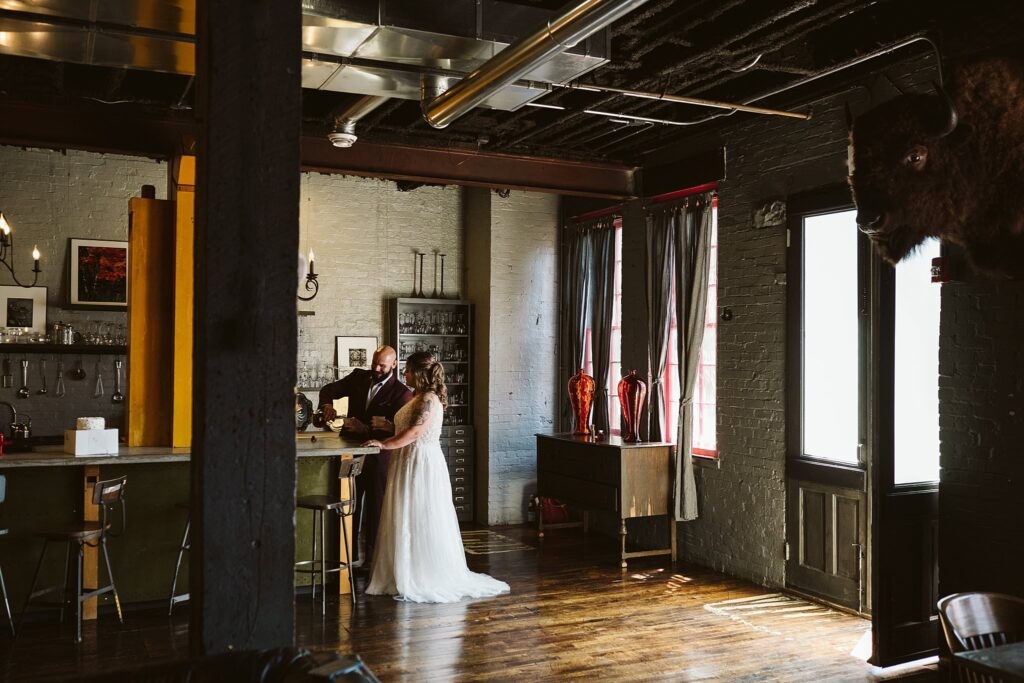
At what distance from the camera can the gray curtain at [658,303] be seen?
317 inches

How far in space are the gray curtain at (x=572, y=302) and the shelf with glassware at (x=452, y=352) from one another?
1051 millimetres

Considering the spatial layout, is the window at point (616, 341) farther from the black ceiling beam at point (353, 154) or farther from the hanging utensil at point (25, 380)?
the hanging utensil at point (25, 380)

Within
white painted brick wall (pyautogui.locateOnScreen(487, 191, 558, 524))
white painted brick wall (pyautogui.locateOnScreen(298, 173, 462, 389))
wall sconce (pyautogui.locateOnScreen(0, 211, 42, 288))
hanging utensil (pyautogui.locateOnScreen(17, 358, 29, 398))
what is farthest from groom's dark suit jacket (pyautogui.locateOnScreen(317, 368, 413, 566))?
wall sconce (pyautogui.locateOnScreen(0, 211, 42, 288))

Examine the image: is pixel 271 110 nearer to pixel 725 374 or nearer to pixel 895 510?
pixel 895 510

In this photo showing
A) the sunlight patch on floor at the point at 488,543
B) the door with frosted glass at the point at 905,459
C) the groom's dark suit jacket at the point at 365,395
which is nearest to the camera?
the door with frosted glass at the point at 905,459

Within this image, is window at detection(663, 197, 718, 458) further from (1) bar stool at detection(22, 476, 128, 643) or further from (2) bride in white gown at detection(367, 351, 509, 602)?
(1) bar stool at detection(22, 476, 128, 643)

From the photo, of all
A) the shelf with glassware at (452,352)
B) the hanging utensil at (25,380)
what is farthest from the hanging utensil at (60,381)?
the shelf with glassware at (452,352)

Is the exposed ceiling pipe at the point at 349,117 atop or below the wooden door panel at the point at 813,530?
atop

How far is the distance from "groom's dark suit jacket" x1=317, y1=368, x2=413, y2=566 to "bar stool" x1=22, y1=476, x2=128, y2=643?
1.92m

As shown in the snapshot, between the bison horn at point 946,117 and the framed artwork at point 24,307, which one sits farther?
the framed artwork at point 24,307

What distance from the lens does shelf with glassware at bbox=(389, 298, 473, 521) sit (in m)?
9.93

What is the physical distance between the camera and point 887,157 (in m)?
3.54

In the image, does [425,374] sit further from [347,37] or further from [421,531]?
[347,37]

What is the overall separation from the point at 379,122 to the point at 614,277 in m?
A: 3.03
